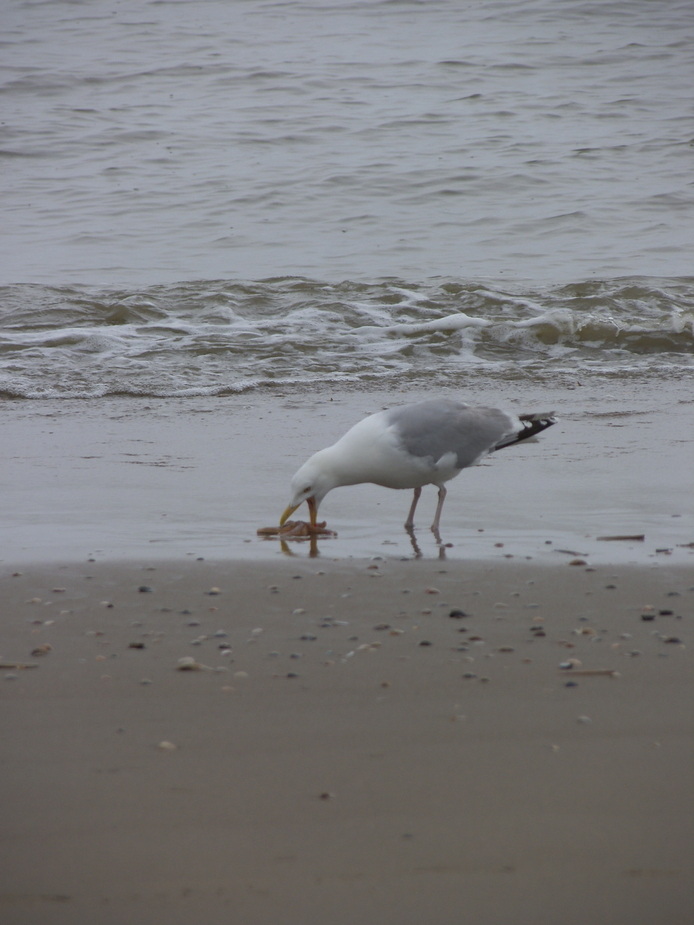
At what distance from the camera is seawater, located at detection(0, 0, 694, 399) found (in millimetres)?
9297

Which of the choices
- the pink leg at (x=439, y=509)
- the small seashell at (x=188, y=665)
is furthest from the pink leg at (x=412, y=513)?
the small seashell at (x=188, y=665)

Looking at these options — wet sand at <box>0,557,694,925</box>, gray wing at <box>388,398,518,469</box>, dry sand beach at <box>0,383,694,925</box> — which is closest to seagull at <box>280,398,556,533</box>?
gray wing at <box>388,398,518,469</box>

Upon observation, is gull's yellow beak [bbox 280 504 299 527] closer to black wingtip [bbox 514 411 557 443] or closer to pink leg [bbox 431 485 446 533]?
pink leg [bbox 431 485 446 533]

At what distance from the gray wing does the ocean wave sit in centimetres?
272

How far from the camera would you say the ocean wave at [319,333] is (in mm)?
8359

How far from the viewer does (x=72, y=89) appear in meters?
19.5

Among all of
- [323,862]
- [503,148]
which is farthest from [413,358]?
[503,148]

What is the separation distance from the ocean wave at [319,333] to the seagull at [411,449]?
2.77 m

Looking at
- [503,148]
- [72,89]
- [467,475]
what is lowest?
[467,475]

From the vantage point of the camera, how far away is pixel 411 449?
5031 mm

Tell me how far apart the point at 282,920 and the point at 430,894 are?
0.87 ft

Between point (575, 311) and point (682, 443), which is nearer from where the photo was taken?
point (682, 443)

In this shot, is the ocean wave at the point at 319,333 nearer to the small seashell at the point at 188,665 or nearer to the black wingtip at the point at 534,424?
the black wingtip at the point at 534,424

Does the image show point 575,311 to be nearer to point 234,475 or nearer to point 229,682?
point 234,475
